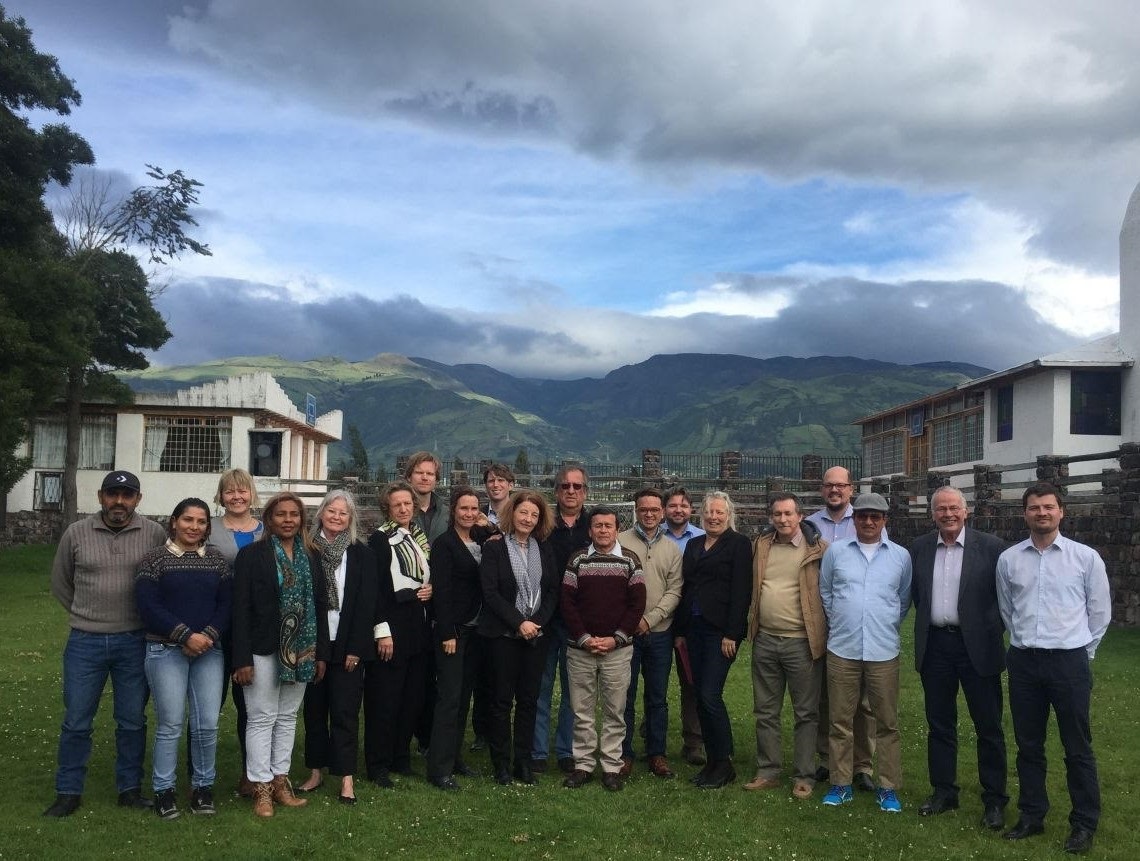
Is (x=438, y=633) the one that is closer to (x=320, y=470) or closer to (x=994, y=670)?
(x=994, y=670)

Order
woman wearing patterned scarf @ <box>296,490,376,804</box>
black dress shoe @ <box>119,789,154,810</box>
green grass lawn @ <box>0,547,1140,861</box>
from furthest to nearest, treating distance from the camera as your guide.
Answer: woman wearing patterned scarf @ <box>296,490,376,804</box>, black dress shoe @ <box>119,789,154,810</box>, green grass lawn @ <box>0,547,1140,861</box>

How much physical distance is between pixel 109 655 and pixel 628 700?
3.60 metres

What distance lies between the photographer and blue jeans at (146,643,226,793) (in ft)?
20.5

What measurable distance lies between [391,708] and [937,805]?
373 centimetres

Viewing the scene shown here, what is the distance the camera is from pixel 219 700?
645cm

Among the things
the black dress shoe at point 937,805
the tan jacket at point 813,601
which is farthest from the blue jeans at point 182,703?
A: the black dress shoe at point 937,805

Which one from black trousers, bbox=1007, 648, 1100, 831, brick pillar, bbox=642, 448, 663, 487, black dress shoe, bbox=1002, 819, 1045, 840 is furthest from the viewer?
brick pillar, bbox=642, 448, 663, 487

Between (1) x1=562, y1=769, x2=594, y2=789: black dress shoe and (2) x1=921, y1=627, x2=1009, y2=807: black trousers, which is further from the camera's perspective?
(1) x1=562, y1=769, x2=594, y2=789: black dress shoe

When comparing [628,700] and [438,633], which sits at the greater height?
[438,633]

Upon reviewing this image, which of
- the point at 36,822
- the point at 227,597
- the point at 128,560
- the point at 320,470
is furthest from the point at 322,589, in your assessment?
the point at 320,470

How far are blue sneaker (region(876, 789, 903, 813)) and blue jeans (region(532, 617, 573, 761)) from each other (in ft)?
7.36

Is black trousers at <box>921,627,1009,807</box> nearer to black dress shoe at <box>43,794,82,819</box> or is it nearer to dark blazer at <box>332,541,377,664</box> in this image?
dark blazer at <box>332,541,377,664</box>

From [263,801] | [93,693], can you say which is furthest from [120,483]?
[263,801]

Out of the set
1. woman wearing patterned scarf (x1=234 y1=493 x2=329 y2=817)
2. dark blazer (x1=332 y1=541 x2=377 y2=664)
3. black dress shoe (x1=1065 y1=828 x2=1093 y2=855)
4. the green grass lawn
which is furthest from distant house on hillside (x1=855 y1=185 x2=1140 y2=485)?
woman wearing patterned scarf (x1=234 y1=493 x2=329 y2=817)
